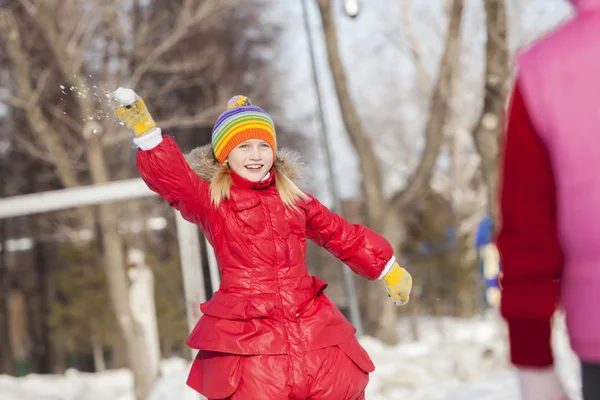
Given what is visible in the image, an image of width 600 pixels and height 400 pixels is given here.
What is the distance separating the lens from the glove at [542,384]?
Result: 1.53 meters

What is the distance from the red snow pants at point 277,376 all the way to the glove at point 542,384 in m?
1.64

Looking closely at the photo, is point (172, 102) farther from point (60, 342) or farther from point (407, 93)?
point (407, 93)

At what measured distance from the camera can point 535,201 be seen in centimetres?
156

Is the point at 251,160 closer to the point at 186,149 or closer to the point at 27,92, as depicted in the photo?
the point at 186,149

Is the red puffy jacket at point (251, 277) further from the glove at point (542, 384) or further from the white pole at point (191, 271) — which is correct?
the white pole at point (191, 271)

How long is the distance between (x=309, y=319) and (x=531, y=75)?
1.80 meters

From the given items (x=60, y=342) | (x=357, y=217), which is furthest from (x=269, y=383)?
(x=357, y=217)

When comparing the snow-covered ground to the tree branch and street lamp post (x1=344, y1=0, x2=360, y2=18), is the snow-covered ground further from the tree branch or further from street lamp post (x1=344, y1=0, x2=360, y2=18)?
street lamp post (x1=344, y1=0, x2=360, y2=18)

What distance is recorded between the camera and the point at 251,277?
324 cm

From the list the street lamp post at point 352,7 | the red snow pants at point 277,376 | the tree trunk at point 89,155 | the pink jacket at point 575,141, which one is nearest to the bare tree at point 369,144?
Answer: the street lamp post at point 352,7

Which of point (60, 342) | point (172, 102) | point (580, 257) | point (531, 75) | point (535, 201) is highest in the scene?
point (172, 102)

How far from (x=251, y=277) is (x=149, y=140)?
60cm

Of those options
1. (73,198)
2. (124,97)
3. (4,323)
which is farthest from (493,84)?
(4,323)

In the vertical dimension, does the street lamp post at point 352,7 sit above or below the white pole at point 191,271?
above
